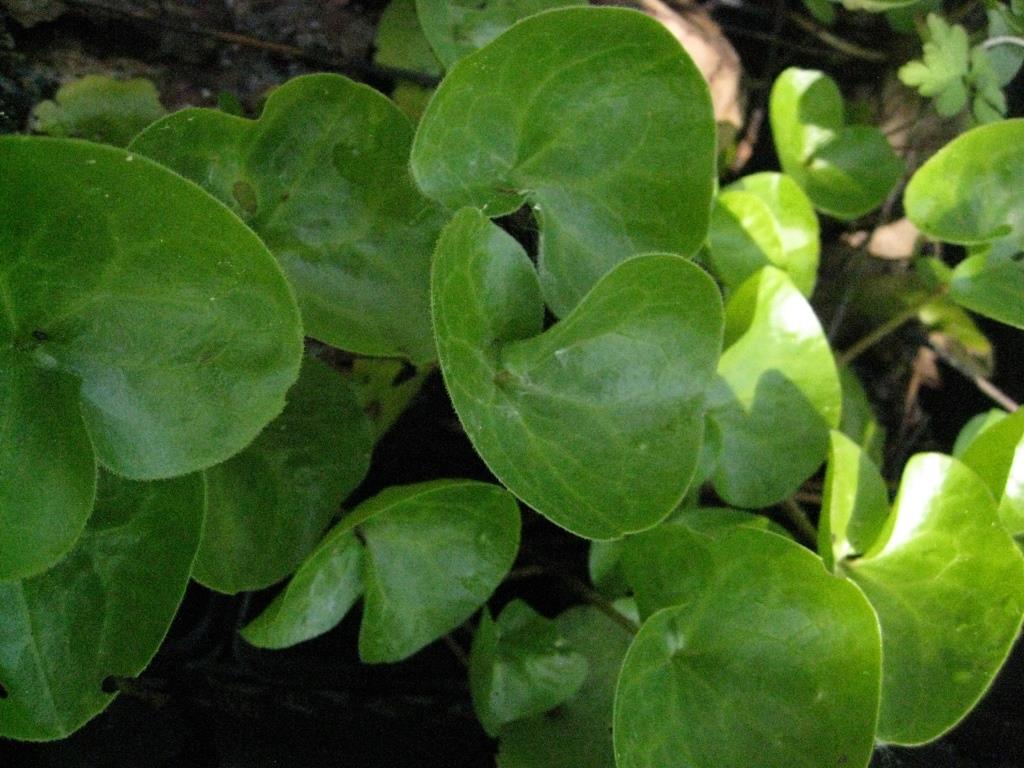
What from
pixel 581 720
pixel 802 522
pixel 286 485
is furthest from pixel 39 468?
pixel 802 522

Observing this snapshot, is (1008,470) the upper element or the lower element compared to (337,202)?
lower

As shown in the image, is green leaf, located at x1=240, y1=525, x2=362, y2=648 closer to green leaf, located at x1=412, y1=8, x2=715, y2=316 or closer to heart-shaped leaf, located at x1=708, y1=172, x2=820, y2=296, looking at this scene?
green leaf, located at x1=412, y1=8, x2=715, y2=316

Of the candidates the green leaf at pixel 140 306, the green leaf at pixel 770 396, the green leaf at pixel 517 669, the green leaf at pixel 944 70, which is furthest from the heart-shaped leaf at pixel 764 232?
the green leaf at pixel 140 306

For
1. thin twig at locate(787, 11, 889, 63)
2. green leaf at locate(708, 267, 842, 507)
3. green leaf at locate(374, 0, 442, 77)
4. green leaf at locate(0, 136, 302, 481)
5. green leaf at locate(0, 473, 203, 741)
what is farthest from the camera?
thin twig at locate(787, 11, 889, 63)

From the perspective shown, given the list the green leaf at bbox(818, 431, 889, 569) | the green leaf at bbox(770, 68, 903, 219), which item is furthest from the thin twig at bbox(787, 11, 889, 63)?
the green leaf at bbox(818, 431, 889, 569)

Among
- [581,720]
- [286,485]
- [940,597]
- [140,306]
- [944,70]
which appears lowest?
[581,720]

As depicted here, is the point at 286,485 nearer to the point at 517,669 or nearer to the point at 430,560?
the point at 430,560

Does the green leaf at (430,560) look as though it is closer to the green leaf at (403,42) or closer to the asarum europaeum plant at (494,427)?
the asarum europaeum plant at (494,427)
